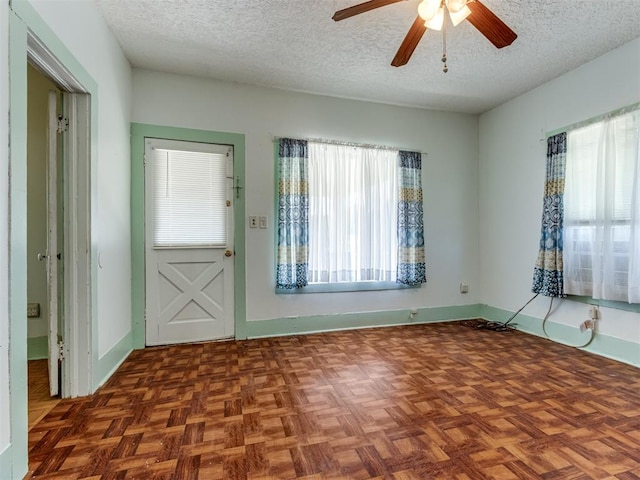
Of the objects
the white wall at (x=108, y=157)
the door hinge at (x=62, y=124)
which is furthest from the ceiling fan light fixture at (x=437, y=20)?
the door hinge at (x=62, y=124)

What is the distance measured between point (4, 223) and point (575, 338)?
168 inches

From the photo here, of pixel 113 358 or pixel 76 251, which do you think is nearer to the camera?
pixel 76 251

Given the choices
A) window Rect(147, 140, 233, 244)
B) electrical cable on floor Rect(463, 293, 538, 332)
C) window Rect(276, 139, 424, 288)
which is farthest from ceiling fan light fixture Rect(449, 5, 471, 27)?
electrical cable on floor Rect(463, 293, 538, 332)

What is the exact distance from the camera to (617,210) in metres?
2.71

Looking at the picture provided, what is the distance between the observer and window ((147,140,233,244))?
10.3ft

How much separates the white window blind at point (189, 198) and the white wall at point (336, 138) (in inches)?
11.4

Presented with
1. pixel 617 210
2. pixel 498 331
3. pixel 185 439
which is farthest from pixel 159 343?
pixel 617 210

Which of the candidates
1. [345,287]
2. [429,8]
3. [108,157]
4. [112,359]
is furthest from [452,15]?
[112,359]

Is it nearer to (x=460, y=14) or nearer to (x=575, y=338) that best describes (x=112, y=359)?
(x=460, y=14)

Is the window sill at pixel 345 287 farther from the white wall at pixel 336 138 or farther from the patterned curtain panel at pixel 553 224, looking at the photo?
the patterned curtain panel at pixel 553 224

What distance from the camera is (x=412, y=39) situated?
6.40ft

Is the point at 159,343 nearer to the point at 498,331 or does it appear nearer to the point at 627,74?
the point at 498,331

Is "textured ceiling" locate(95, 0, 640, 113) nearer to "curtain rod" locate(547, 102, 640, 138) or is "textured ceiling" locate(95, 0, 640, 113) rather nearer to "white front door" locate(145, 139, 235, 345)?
"curtain rod" locate(547, 102, 640, 138)

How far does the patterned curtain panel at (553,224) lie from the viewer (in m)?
3.15
